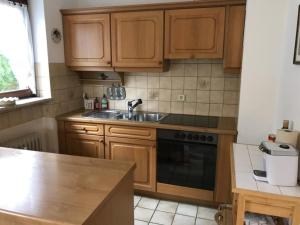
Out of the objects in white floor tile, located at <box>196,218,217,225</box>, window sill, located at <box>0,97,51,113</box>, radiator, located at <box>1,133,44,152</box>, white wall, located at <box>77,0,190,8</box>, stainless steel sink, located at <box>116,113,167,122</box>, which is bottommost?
white floor tile, located at <box>196,218,217,225</box>

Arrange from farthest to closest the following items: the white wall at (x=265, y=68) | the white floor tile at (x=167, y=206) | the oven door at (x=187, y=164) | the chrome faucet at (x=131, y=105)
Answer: the chrome faucet at (x=131, y=105) → the white floor tile at (x=167, y=206) → the oven door at (x=187, y=164) → the white wall at (x=265, y=68)

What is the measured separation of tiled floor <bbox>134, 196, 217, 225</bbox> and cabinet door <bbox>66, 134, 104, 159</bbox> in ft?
2.34

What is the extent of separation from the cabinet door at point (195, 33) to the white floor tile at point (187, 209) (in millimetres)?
1588

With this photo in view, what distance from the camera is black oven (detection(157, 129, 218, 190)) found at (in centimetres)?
242

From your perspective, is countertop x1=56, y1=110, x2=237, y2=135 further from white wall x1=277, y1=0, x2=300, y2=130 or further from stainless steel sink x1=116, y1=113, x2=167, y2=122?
white wall x1=277, y1=0, x2=300, y2=130

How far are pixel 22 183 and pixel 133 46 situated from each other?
1.87 m

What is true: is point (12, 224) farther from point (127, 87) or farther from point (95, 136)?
point (127, 87)

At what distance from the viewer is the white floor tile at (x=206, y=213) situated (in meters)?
2.44

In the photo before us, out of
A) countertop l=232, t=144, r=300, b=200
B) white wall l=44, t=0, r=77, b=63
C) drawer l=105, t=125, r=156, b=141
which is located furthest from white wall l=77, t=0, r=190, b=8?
countertop l=232, t=144, r=300, b=200

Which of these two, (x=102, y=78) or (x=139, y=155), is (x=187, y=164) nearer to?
(x=139, y=155)

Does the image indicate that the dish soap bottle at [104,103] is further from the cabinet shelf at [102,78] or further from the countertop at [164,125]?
the countertop at [164,125]

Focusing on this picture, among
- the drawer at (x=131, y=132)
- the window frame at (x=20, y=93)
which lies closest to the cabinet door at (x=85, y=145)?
the drawer at (x=131, y=132)

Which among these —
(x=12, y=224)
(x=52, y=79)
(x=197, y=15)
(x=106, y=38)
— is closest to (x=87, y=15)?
(x=106, y=38)

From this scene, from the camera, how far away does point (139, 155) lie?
267 centimetres
